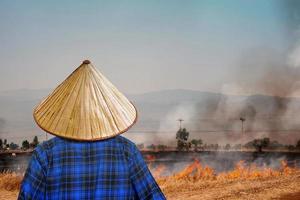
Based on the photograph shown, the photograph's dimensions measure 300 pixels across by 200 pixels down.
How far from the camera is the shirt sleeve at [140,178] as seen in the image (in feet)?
7.13

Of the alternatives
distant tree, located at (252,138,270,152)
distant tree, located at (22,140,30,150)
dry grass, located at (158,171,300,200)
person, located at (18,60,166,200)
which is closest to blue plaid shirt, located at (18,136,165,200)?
person, located at (18,60,166,200)

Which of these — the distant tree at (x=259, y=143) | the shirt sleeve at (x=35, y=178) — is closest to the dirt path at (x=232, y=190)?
the shirt sleeve at (x=35, y=178)

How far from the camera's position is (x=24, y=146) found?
7988 centimetres

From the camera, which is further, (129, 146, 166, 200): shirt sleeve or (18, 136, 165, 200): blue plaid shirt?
(129, 146, 166, 200): shirt sleeve

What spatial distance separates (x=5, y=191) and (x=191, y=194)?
18.0 ft

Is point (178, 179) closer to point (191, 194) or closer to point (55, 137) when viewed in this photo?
point (191, 194)

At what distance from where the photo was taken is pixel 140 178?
2.19 meters

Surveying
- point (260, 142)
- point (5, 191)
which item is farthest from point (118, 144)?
point (260, 142)

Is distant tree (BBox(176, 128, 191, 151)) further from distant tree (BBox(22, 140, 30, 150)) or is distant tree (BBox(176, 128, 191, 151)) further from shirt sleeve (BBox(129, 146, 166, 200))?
shirt sleeve (BBox(129, 146, 166, 200))

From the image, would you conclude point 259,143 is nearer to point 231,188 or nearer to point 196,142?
point 196,142

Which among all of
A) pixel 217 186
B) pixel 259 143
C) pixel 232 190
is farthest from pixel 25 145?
pixel 232 190

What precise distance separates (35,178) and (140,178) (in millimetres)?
567

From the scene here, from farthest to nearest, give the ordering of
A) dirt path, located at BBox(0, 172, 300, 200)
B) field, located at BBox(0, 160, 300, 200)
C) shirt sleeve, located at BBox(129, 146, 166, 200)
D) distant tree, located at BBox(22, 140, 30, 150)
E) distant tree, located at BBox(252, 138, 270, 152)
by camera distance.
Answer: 1. distant tree, located at BBox(22, 140, 30, 150)
2. distant tree, located at BBox(252, 138, 270, 152)
3. field, located at BBox(0, 160, 300, 200)
4. dirt path, located at BBox(0, 172, 300, 200)
5. shirt sleeve, located at BBox(129, 146, 166, 200)

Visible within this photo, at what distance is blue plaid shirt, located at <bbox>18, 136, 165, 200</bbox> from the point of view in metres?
2.01
